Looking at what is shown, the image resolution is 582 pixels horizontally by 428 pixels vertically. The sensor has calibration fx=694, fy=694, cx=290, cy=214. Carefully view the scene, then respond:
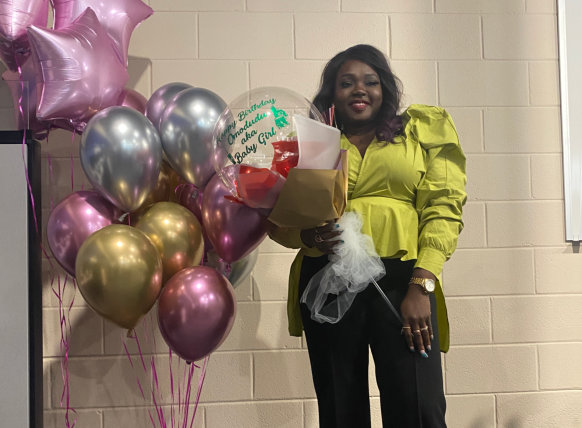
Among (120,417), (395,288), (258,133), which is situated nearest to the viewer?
(258,133)

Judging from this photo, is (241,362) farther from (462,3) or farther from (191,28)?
(462,3)

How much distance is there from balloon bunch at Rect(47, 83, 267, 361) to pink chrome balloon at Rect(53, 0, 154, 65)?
0.99 feet

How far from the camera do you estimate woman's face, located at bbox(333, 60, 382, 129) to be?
1901 mm

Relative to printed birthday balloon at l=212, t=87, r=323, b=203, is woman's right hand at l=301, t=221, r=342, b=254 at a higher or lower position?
lower

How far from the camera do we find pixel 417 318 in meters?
1.76

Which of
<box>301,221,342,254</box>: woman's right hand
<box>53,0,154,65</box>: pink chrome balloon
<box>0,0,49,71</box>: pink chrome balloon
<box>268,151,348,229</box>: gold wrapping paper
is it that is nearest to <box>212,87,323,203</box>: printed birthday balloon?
<box>268,151,348,229</box>: gold wrapping paper

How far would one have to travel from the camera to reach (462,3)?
2549 mm

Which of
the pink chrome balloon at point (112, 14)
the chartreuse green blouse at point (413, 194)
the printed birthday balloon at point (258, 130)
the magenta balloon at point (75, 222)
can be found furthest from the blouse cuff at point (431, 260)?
the pink chrome balloon at point (112, 14)

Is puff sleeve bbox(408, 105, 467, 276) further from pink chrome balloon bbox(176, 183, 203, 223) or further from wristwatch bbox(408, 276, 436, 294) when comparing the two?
pink chrome balloon bbox(176, 183, 203, 223)

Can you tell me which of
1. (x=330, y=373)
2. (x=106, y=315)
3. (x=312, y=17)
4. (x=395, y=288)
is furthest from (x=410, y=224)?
(x=312, y=17)

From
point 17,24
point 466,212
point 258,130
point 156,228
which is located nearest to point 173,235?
point 156,228

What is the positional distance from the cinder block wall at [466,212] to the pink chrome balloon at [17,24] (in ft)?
1.64

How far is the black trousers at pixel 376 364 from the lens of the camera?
173 centimetres

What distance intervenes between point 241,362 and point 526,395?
3.42 ft
